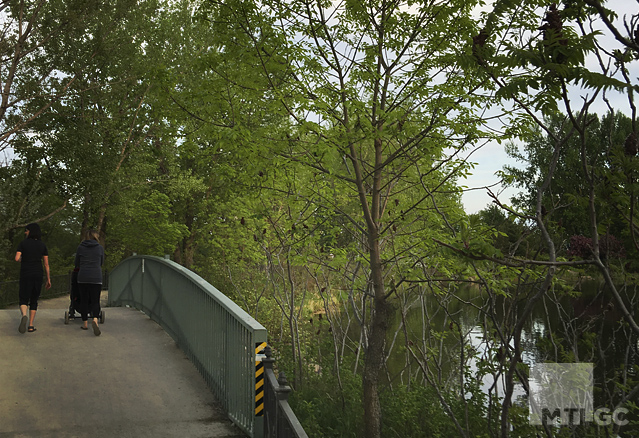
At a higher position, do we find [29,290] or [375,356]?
[29,290]

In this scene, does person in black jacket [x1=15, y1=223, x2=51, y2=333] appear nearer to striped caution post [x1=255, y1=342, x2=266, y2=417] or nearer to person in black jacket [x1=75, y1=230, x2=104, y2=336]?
person in black jacket [x1=75, y1=230, x2=104, y2=336]

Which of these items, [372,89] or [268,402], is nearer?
[268,402]

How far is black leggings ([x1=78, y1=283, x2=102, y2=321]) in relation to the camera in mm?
9039

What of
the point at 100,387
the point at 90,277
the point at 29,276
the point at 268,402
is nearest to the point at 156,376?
the point at 100,387

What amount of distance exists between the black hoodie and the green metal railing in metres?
1.14

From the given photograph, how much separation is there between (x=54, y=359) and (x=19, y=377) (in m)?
0.72

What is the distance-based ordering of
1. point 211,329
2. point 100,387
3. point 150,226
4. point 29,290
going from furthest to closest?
point 150,226, point 29,290, point 211,329, point 100,387

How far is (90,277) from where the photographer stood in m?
9.02

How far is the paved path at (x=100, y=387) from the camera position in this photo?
588 centimetres

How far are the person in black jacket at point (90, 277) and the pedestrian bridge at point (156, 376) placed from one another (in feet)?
1.16

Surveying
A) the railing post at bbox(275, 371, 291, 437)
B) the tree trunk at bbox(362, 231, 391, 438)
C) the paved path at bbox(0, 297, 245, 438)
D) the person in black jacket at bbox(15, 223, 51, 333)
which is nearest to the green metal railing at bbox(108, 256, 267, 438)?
the paved path at bbox(0, 297, 245, 438)

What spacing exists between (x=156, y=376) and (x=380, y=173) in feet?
17.6

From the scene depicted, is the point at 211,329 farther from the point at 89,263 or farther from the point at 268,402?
the point at 89,263

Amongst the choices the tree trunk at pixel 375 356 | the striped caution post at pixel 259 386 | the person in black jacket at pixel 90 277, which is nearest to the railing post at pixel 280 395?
the striped caution post at pixel 259 386
